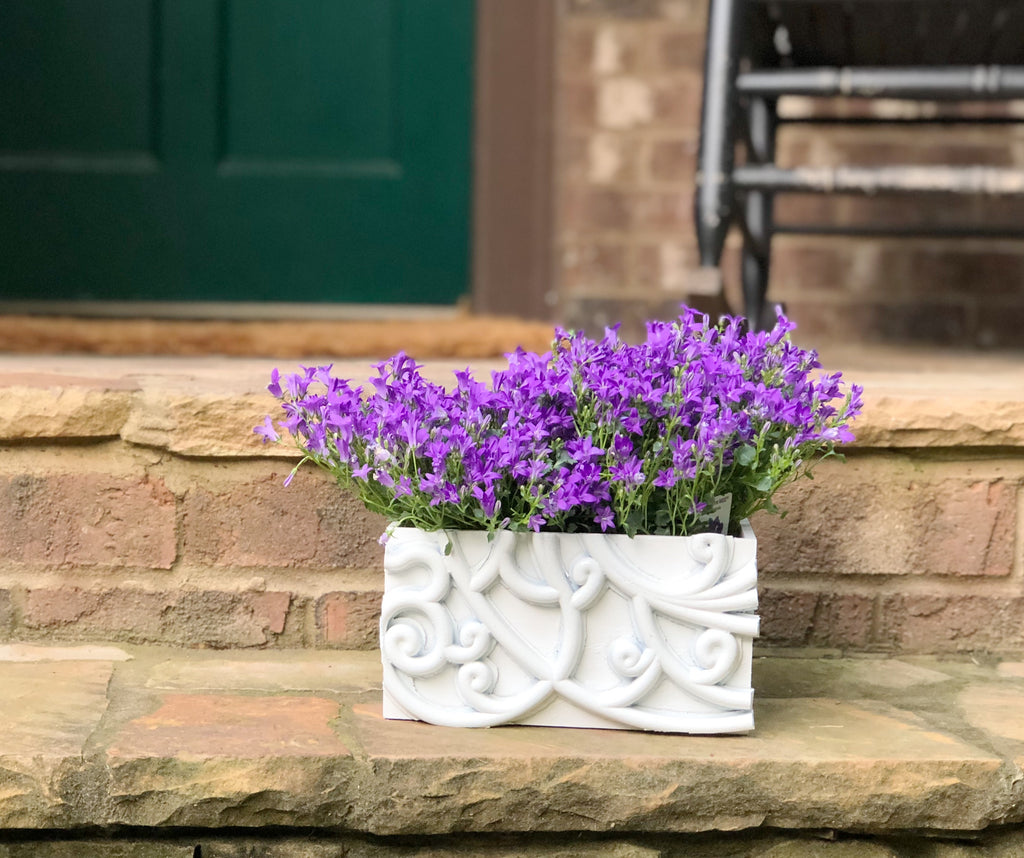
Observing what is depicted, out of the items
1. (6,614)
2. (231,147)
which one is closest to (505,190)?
(231,147)

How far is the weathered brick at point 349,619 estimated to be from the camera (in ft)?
3.93

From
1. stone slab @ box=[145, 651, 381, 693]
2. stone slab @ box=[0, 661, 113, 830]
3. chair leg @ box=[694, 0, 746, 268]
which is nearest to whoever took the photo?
stone slab @ box=[0, 661, 113, 830]

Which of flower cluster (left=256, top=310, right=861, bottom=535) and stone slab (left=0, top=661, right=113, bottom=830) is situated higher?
flower cluster (left=256, top=310, right=861, bottom=535)

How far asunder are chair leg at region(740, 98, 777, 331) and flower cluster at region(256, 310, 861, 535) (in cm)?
86

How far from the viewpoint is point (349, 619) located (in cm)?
121

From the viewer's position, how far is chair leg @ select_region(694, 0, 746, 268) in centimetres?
149

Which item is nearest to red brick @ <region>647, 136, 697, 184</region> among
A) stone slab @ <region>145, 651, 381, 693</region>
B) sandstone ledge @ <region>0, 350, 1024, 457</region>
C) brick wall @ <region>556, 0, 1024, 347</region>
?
brick wall @ <region>556, 0, 1024, 347</region>

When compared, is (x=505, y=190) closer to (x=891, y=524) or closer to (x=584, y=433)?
(x=891, y=524)

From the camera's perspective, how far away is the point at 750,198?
1.90 metres

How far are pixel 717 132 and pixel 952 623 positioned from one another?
66 cm

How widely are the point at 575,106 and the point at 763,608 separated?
1.45 m

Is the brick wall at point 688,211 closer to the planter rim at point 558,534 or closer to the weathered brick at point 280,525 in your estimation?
the weathered brick at point 280,525

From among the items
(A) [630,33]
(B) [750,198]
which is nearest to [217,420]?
(B) [750,198]

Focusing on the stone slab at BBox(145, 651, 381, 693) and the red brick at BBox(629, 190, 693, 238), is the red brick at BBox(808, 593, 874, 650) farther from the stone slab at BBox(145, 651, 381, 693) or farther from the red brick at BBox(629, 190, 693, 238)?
the red brick at BBox(629, 190, 693, 238)
